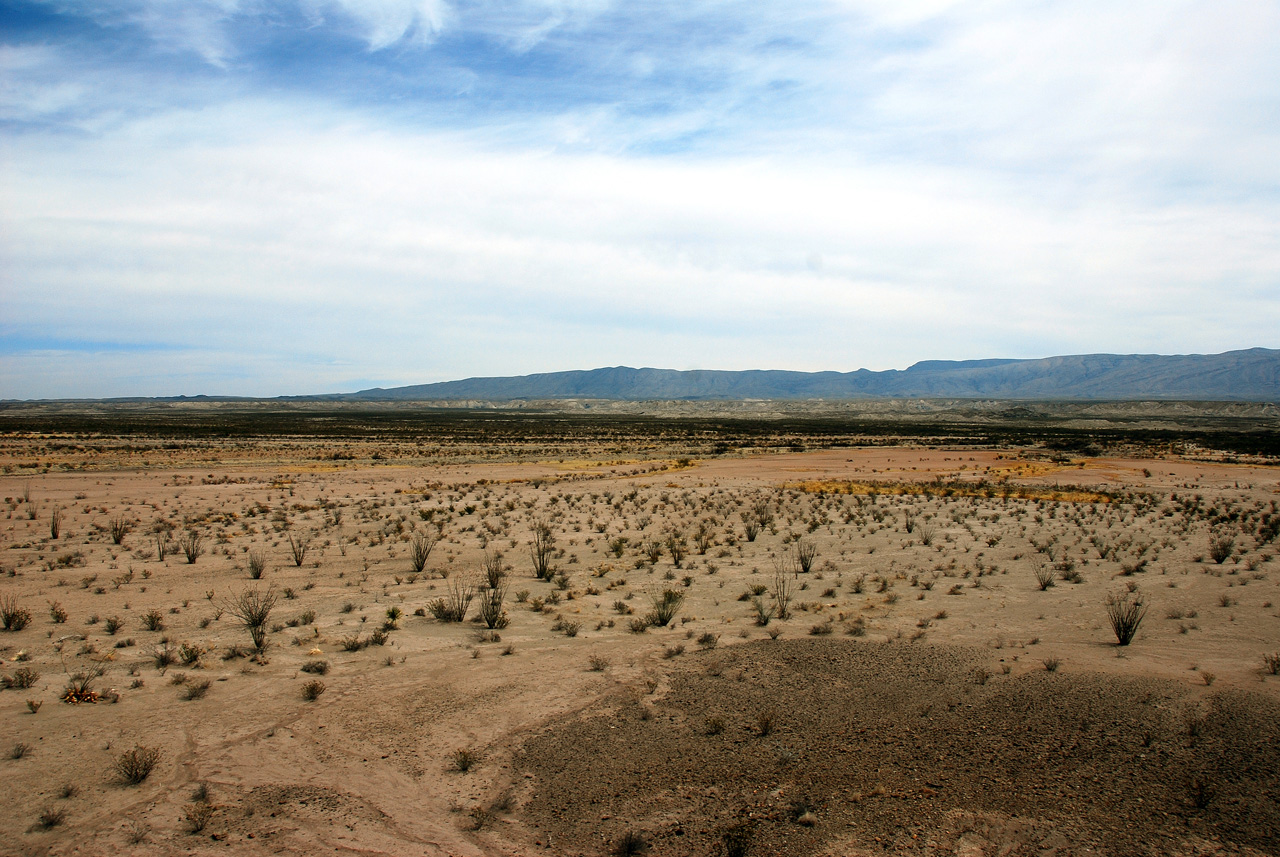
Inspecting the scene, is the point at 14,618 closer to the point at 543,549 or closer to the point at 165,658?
the point at 165,658

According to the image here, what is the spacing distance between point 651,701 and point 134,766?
4561 millimetres

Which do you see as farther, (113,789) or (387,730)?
(387,730)

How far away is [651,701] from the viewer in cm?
718

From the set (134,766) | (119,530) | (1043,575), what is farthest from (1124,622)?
(119,530)

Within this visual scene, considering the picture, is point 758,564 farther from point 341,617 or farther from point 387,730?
point 387,730

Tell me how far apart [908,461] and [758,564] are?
34.6 m

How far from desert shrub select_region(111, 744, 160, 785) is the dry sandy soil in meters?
0.10

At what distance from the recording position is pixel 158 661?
7852mm

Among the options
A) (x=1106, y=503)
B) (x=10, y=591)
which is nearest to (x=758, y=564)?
(x=10, y=591)

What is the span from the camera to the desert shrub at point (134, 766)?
541cm

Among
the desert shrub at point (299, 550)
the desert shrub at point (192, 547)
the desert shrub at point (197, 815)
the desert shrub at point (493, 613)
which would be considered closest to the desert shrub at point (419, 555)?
the desert shrub at point (299, 550)

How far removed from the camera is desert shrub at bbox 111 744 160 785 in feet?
17.8

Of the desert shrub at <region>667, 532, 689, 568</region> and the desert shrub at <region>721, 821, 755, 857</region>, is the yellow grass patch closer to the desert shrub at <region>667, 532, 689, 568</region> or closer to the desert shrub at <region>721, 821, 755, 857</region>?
the desert shrub at <region>667, 532, 689, 568</region>

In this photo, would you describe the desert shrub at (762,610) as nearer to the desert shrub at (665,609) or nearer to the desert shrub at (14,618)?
the desert shrub at (665,609)
